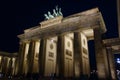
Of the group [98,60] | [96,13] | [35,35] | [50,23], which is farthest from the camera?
[35,35]

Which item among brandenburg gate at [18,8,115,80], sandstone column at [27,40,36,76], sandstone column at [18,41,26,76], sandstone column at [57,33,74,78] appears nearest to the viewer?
brandenburg gate at [18,8,115,80]

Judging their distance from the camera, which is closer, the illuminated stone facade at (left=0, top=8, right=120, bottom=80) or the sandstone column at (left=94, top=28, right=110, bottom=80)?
the sandstone column at (left=94, top=28, right=110, bottom=80)

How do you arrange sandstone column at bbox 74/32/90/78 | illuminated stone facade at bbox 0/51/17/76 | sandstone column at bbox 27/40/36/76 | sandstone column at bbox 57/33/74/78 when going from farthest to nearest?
illuminated stone facade at bbox 0/51/17/76, sandstone column at bbox 27/40/36/76, sandstone column at bbox 57/33/74/78, sandstone column at bbox 74/32/90/78

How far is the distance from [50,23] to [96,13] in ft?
35.7

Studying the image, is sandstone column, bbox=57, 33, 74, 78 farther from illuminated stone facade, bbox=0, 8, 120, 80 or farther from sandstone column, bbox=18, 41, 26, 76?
sandstone column, bbox=18, 41, 26, 76

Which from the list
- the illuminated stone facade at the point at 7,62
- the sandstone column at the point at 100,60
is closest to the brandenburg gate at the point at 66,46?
the sandstone column at the point at 100,60

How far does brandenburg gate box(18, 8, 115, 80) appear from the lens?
21.6 metres

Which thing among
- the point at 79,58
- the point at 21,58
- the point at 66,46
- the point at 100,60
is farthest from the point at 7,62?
the point at 100,60

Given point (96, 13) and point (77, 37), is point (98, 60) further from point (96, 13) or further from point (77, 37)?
point (96, 13)

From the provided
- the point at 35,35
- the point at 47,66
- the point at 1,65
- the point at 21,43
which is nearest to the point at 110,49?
the point at 47,66

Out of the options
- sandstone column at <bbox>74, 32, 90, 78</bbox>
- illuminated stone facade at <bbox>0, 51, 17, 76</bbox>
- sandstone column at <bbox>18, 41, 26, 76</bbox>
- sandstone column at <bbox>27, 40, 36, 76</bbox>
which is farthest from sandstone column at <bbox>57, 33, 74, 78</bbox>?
illuminated stone facade at <bbox>0, 51, 17, 76</bbox>

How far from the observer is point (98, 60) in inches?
802

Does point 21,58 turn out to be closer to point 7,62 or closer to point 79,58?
point 7,62

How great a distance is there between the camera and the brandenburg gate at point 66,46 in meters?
21.6
